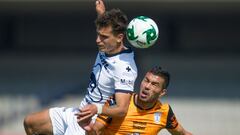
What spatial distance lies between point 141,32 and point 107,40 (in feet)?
1.19

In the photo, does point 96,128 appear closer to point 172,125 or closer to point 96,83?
point 96,83

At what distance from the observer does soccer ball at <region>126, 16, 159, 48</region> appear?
6.99 metres

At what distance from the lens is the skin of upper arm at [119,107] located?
6.86 meters

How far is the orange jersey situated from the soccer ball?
A: 683mm

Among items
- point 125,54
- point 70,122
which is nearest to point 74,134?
point 70,122

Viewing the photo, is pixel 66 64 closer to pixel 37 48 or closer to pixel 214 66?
pixel 37 48

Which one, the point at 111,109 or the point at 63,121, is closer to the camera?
the point at 111,109

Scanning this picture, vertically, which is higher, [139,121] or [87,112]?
[87,112]

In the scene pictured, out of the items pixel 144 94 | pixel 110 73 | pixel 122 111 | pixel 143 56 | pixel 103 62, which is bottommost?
pixel 143 56

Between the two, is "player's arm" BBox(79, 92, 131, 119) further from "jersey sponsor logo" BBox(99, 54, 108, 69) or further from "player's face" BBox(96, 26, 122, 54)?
"player's face" BBox(96, 26, 122, 54)

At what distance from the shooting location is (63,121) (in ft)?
24.8

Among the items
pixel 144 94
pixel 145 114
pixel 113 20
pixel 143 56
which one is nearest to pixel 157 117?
pixel 145 114

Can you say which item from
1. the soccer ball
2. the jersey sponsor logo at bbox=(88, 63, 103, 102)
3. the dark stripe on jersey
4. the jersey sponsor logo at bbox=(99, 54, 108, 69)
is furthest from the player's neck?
the soccer ball

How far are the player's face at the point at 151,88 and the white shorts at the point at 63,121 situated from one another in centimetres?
83
